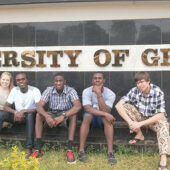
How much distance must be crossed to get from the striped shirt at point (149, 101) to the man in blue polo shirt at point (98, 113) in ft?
1.38

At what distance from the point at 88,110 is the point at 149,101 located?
1.11 m

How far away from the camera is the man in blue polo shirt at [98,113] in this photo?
4457mm

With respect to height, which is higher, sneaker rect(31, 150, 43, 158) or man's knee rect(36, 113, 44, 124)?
man's knee rect(36, 113, 44, 124)

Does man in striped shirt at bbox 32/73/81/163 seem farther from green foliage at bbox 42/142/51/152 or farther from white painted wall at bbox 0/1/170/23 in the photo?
white painted wall at bbox 0/1/170/23

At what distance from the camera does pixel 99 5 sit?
5.81 meters

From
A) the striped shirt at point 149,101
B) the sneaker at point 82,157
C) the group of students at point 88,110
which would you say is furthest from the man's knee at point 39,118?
the striped shirt at point 149,101

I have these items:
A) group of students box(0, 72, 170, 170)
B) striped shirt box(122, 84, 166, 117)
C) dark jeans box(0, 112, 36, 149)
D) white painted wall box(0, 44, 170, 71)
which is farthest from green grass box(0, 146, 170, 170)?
white painted wall box(0, 44, 170, 71)

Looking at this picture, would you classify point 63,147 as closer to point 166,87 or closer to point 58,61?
point 58,61

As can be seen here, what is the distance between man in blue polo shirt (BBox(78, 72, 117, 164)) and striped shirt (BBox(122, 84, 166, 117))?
422mm

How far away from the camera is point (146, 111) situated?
4543 mm

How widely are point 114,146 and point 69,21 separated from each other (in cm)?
304

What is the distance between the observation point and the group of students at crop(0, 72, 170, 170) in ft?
14.1

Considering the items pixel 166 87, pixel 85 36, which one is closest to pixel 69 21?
pixel 85 36

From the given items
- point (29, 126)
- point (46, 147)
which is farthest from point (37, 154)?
point (29, 126)
